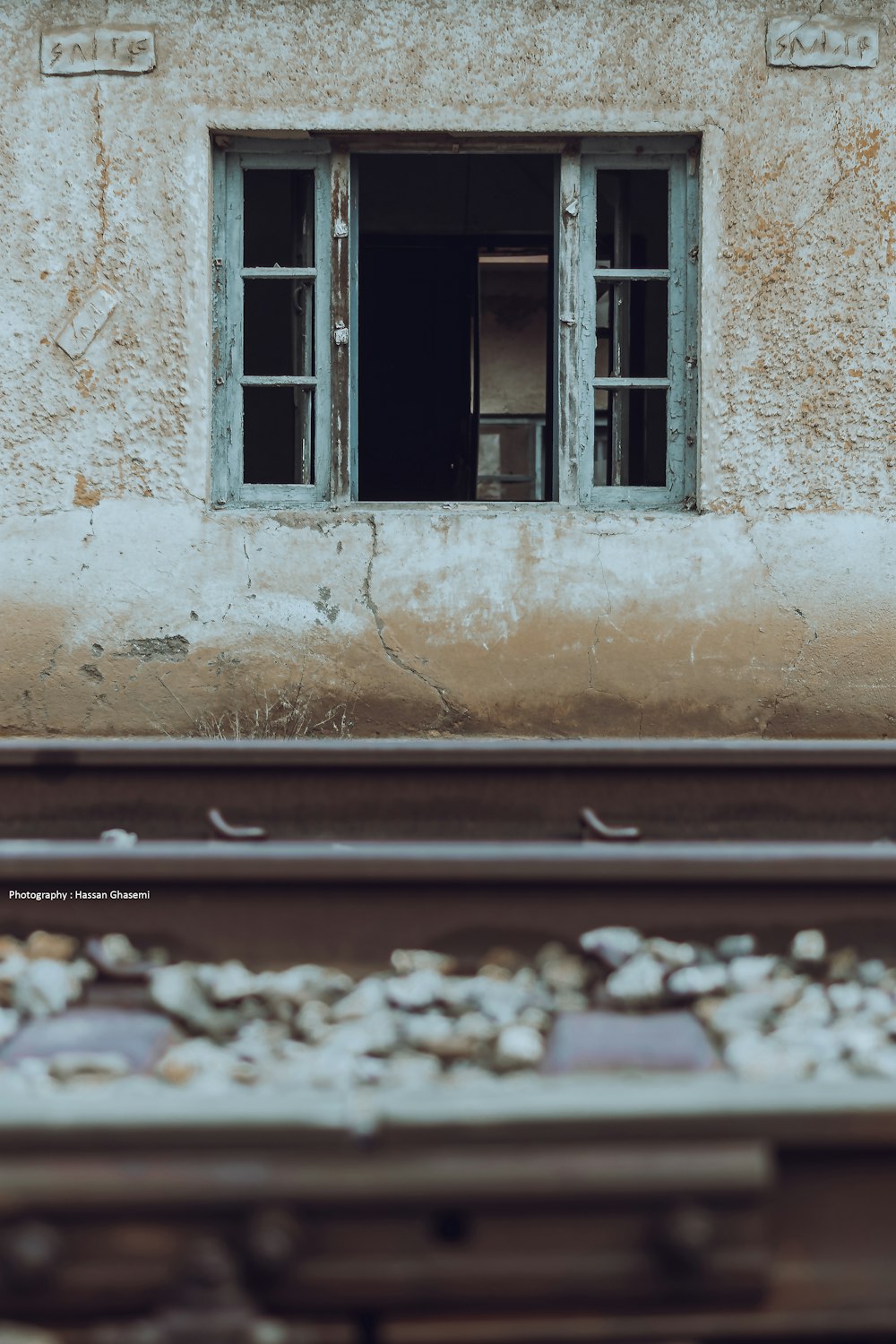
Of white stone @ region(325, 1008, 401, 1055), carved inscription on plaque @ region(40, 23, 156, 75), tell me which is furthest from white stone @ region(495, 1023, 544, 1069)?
carved inscription on plaque @ region(40, 23, 156, 75)

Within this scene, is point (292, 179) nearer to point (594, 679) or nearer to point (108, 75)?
point (108, 75)

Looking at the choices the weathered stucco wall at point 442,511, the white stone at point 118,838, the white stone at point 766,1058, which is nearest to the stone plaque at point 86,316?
the weathered stucco wall at point 442,511

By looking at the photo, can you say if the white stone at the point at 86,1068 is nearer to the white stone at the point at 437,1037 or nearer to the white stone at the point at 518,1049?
the white stone at the point at 437,1037

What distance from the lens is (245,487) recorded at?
587cm

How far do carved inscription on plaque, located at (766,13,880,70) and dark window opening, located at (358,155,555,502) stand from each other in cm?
319

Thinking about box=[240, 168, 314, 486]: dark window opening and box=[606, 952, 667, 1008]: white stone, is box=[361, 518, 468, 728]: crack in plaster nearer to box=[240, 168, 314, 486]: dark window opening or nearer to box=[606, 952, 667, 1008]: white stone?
box=[240, 168, 314, 486]: dark window opening

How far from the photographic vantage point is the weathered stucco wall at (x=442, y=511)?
5.57 meters

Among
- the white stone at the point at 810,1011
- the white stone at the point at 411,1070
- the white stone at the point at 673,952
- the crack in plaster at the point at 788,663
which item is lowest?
the white stone at the point at 411,1070

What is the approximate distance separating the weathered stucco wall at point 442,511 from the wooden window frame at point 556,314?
0.19 meters

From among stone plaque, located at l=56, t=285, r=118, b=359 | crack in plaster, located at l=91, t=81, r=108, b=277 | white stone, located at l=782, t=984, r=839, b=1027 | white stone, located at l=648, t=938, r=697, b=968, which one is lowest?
white stone, located at l=782, t=984, r=839, b=1027

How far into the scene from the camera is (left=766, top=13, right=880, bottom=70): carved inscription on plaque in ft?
18.3

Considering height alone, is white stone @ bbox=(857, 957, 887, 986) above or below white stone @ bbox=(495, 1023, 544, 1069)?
above

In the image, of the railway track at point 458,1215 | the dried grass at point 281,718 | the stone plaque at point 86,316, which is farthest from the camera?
the stone plaque at point 86,316

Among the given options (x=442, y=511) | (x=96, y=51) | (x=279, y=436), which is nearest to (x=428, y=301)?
(x=279, y=436)
